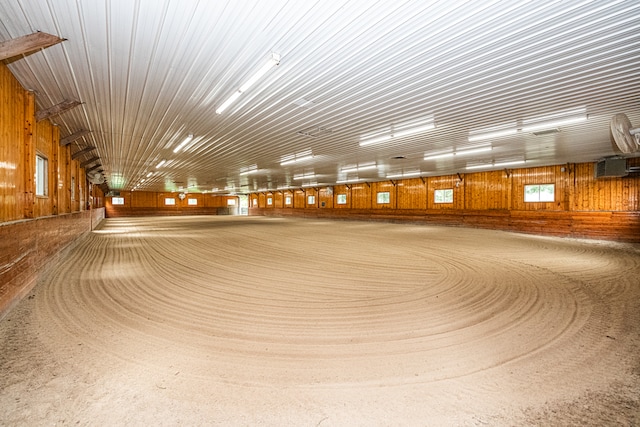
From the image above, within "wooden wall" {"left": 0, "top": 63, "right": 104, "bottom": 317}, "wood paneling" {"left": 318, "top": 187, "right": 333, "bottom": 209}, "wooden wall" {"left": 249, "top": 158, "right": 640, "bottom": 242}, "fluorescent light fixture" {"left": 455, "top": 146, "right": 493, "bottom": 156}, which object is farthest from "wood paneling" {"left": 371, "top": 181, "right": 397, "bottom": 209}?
"wooden wall" {"left": 0, "top": 63, "right": 104, "bottom": 317}

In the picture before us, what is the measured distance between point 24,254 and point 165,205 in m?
40.6

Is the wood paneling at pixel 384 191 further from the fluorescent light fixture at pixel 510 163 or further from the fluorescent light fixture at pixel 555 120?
the fluorescent light fixture at pixel 555 120

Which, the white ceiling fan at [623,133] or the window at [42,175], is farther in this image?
the window at [42,175]

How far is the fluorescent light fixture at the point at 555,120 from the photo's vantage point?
7.62 metres

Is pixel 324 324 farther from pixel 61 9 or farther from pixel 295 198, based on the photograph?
pixel 295 198

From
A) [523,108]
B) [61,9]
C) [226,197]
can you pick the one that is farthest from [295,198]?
[61,9]

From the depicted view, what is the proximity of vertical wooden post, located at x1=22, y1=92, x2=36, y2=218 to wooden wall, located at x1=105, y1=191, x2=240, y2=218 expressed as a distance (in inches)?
1440

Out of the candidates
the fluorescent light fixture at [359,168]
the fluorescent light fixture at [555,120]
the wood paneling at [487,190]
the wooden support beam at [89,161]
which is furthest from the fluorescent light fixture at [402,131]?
the wooden support beam at [89,161]

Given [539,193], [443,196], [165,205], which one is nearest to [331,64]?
[539,193]

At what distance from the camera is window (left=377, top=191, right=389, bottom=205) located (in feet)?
83.0

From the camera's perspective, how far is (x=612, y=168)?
13.6m

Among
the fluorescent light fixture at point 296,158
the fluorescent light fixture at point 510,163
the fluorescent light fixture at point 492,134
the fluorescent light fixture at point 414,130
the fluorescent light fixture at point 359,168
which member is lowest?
the fluorescent light fixture at point 510,163

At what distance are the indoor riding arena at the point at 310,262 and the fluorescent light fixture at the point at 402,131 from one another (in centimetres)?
9

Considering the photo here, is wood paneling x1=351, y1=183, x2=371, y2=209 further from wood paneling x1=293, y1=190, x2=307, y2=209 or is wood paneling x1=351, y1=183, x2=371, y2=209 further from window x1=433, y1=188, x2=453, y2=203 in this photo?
wood paneling x1=293, y1=190, x2=307, y2=209
